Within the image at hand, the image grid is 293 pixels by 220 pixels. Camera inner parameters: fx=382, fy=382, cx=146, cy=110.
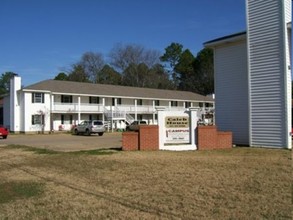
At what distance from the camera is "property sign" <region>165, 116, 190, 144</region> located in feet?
62.5

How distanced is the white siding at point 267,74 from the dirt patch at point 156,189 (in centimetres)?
579

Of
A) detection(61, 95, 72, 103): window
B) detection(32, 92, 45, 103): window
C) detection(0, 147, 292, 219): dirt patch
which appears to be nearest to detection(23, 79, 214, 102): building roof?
detection(32, 92, 45, 103): window

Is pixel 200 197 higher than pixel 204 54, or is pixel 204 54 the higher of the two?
pixel 204 54

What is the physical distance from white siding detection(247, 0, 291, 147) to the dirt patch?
5.79 meters

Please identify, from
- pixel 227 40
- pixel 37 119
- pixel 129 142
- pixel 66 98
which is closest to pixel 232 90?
A: pixel 227 40

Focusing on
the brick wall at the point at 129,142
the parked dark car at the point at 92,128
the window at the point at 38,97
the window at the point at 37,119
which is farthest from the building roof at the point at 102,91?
the brick wall at the point at 129,142

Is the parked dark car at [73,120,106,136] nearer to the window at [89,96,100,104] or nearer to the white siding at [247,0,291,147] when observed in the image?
the window at [89,96,100,104]

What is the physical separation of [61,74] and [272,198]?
3492 inches

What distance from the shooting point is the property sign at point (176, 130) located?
19045mm

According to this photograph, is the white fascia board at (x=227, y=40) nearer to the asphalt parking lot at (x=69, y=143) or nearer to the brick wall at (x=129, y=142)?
the asphalt parking lot at (x=69, y=143)

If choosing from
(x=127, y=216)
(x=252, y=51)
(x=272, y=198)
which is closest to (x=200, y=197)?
(x=272, y=198)

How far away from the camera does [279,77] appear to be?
1902cm

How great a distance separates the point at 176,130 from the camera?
62.9 ft

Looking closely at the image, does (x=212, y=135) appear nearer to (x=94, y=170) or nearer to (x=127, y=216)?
(x=94, y=170)
